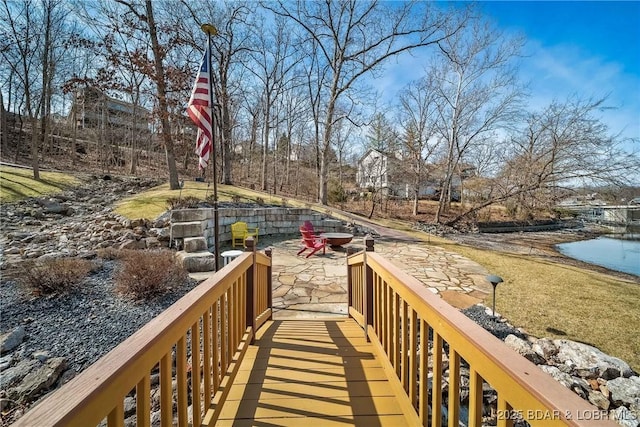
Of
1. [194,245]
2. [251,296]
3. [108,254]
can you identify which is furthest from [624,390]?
[108,254]

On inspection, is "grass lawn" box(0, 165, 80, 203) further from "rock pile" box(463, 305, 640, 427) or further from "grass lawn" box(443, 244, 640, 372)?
"grass lawn" box(443, 244, 640, 372)

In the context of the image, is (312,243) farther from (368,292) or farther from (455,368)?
(455,368)

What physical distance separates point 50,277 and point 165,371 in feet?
13.8

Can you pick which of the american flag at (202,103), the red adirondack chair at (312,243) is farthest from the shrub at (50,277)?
the red adirondack chair at (312,243)

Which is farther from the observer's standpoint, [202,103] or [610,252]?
[610,252]

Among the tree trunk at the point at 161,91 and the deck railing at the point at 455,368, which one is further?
the tree trunk at the point at 161,91

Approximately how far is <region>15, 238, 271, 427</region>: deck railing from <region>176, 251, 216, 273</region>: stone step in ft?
8.91

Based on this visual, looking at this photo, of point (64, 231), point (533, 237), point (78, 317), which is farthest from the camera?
point (533, 237)

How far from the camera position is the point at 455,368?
121 centimetres

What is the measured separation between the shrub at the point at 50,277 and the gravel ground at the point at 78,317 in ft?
0.35

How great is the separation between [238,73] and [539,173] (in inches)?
642

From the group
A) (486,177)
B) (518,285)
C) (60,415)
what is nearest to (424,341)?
(60,415)

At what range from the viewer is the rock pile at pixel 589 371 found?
2.44 m

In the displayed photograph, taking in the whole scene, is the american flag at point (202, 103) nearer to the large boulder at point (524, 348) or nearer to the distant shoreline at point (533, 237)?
the large boulder at point (524, 348)
